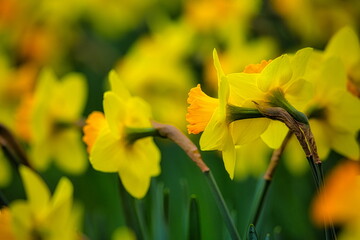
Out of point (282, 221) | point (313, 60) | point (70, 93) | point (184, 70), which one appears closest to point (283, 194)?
point (282, 221)

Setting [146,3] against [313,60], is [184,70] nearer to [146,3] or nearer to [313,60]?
[146,3]

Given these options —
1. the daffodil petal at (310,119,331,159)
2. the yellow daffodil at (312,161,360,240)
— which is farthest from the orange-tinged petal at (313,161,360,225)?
the daffodil petal at (310,119,331,159)

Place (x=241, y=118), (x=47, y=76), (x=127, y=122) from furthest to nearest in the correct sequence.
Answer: (x=47, y=76)
(x=127, y=122)
(x=241, y=118)

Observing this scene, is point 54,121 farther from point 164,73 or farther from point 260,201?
point 164,73

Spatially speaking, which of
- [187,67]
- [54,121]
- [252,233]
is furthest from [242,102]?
[187,67]

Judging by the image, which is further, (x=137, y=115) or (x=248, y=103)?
(x=137, y=115)

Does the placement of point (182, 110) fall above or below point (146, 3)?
below

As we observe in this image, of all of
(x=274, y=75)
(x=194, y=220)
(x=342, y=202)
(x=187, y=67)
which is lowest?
(x=342, y=202)
